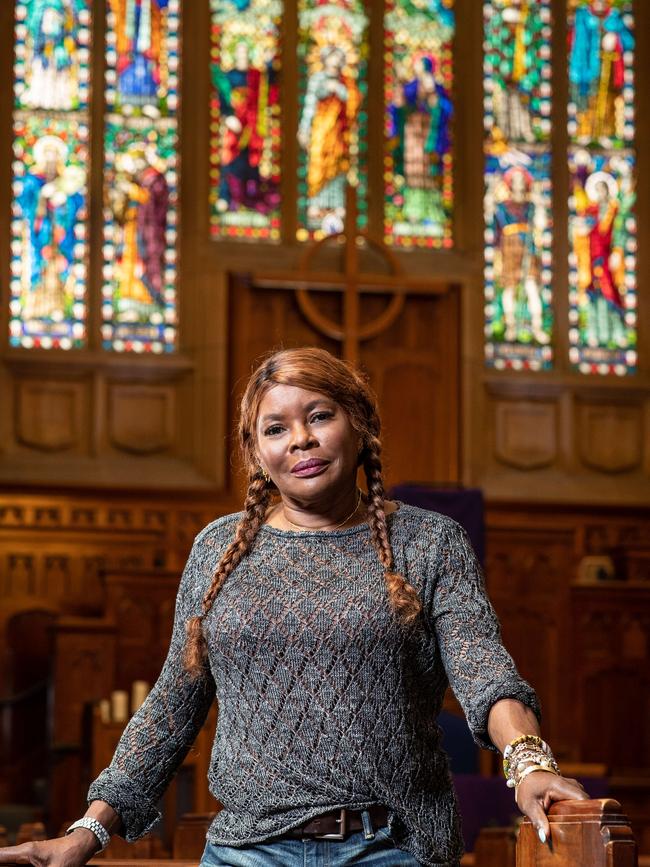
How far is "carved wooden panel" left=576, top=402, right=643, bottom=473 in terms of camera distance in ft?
34.3

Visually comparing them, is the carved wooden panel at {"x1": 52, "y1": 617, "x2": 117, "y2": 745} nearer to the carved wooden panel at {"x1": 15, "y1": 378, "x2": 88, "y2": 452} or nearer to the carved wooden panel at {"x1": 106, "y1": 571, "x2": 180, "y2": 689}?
the carved wooden panel at {"x1": 106, "y1": 571, "x2": 180, "y2": 689}

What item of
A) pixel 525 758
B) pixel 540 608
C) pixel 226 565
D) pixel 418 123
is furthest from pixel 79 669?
pixel 525 758

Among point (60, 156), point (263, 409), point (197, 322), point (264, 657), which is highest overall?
point (60, 156)

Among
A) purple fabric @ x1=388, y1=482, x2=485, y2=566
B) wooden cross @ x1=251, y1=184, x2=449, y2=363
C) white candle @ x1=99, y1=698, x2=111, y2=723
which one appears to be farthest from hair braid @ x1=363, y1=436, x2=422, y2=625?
wooden cross @ x1=251, y1=184, x2=449, y2=363

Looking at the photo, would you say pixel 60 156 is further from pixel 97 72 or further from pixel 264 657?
pixel 264 657

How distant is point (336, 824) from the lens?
1974 millimetres

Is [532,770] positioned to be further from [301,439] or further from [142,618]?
[142,618]

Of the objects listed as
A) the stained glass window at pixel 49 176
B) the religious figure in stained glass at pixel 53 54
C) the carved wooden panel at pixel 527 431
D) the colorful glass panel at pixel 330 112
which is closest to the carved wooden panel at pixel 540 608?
the carved wooden panel at pixel 527 431

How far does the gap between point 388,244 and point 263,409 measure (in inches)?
331

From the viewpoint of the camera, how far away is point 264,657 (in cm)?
207

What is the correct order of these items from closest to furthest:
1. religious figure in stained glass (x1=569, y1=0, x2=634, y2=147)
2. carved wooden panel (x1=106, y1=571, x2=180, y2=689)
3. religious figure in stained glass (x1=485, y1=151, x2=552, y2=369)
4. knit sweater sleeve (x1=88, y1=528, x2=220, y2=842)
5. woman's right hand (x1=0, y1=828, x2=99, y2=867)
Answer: woman's right hand (x1=0, y1=828, x2=99, y2=867) → knit sweater sleeve (x1=88, y1=528, x2=220, y2=842) → carved wooden panel (x1=106, y1=571, x2=180, y2=689) → religious figure in stained glass (x1=485, y1=151, x2=552, y2=369) → religious figure in stained glass (x1=569, y1=0, x2=634, y2=147)

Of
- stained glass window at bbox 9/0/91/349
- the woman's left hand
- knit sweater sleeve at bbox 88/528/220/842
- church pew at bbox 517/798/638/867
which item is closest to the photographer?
church pew at bbox 517/798/638/867

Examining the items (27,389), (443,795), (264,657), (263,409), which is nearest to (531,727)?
(443,795)

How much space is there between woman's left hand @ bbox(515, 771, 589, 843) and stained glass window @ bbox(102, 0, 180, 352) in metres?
8.47
